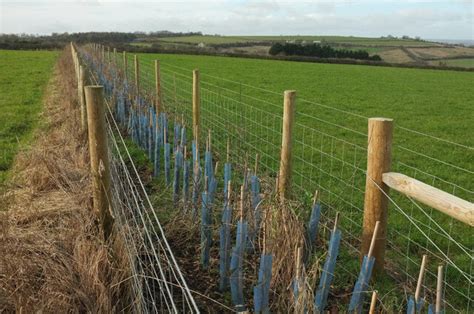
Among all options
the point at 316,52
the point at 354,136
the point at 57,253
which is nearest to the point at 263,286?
the point at 57,253

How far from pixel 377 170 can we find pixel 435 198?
32.4 inches

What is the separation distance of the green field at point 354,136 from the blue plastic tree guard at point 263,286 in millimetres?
1121

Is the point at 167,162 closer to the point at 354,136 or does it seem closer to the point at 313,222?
the point at 313,222

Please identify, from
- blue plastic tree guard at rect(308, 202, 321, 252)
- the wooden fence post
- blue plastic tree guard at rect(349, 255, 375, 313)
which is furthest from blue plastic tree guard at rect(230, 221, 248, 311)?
the wooden fence post

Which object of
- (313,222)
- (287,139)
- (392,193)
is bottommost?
(392,193)

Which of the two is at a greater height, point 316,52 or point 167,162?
point 316,52

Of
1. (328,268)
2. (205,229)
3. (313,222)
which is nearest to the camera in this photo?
(328,268)

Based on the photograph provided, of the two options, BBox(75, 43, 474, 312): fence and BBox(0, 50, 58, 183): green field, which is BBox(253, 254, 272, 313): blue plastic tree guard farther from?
BBox(0, 50, 58, 183): green field

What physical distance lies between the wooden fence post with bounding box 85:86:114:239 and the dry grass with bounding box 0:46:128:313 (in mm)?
167

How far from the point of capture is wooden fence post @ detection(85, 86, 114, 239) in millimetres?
3699

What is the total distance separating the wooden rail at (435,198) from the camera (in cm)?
244

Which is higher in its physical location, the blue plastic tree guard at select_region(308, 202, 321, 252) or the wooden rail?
the wooden rail

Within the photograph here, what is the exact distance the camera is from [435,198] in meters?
2.74

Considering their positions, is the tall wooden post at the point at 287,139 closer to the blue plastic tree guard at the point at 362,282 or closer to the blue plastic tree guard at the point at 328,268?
the blue plastic tree guard at the point at 328,268
